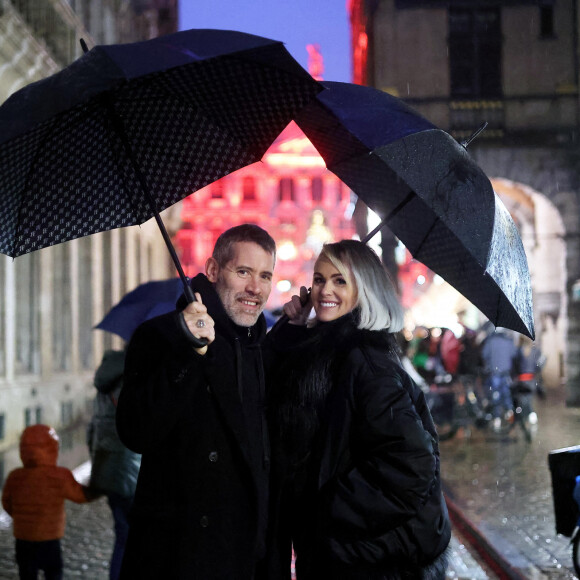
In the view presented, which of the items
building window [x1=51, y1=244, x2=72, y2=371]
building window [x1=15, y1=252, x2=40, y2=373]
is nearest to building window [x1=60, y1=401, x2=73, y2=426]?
building window [x1=51, y1=244, x2=72, y2=371]

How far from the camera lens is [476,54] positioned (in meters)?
24.5

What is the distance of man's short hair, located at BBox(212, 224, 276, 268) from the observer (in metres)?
3.47

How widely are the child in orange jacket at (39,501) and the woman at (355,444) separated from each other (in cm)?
197

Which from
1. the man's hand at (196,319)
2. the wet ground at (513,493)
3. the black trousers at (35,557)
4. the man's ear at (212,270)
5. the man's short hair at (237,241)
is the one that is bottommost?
the wet ground at (513,493)

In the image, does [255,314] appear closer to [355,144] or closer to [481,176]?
[355,144]

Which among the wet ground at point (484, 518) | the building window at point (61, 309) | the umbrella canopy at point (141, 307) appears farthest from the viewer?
the building window at point (61, 309)

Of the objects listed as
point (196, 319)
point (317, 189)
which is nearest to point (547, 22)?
point (317, 189)

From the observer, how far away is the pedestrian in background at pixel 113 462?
4.94 metres

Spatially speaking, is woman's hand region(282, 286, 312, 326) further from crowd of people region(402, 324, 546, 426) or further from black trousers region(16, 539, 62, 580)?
crowd of people region(402, 324, 546, 426)

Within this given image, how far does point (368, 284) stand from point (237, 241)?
0.58m

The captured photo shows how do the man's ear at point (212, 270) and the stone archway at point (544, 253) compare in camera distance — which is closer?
the man's ear at point (212, 270)

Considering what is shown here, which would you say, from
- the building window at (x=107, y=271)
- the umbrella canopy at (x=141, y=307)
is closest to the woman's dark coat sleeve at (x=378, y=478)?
the umbrella canopy at (x=141, y=307)

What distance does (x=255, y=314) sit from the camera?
11.3ft

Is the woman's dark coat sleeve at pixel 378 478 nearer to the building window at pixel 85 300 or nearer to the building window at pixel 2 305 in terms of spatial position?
the building window at pixel 2 305
